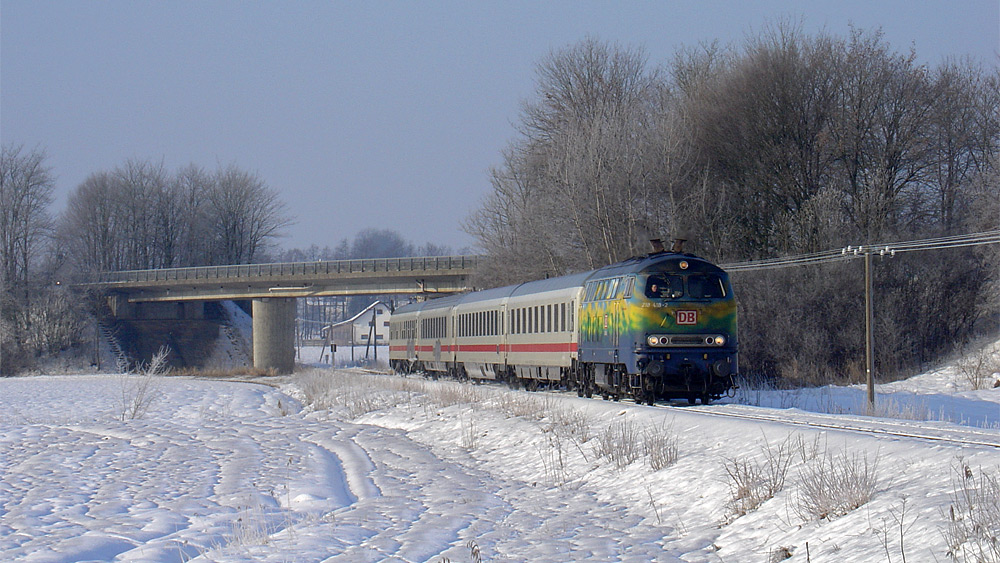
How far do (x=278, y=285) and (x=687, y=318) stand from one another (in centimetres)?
5326

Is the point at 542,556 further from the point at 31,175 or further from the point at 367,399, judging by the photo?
the point at 31,175

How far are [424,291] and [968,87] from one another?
3301cm

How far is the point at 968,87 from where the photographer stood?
148ft

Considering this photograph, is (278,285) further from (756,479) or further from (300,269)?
(756,479)

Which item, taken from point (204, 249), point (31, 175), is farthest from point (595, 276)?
point (204, 249)

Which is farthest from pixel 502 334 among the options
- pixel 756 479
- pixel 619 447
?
pixel 756 479

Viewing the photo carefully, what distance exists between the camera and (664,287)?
774 inches

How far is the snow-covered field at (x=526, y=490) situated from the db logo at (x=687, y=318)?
76.0 inches

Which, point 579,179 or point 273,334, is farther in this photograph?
point 273,334

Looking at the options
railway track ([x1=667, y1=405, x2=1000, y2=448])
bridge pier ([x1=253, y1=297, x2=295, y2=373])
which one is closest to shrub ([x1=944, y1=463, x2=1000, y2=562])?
railway track ([x1=667, y1=405, x2=1000, y2=448])

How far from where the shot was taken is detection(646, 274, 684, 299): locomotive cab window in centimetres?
1958

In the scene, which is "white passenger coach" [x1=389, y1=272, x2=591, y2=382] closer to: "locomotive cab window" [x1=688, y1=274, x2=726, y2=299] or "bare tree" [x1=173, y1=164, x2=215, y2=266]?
"locomotive cab window" [x1=688, y1=274, x2=726, y2=299]

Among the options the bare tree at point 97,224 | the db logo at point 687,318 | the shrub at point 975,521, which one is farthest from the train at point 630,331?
the bare tree at point 97,224

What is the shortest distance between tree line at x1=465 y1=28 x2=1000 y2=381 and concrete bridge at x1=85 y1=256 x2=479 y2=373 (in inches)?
644
